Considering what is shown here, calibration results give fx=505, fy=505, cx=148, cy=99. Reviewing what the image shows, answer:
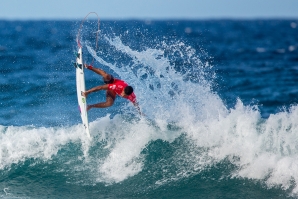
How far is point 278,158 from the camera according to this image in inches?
395

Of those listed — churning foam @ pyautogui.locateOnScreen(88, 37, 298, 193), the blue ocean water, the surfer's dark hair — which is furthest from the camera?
the surfer's dark hair

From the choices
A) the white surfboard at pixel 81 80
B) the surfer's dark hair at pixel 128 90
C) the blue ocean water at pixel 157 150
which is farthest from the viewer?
the white surfboard at pixel 81 80

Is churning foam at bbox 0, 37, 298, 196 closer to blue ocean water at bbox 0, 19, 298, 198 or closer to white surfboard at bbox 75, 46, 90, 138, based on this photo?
blue ocean water at bbox 0, 19, 298, 198

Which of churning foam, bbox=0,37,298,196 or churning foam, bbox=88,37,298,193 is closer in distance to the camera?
churning foam, bbox=88,37,298,193

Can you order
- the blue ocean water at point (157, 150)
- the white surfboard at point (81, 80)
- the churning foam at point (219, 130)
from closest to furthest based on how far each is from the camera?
the blue ocean water at point (157, 150)
the churning foam at point (219, 130)
the white surfboard at point (81, 80)

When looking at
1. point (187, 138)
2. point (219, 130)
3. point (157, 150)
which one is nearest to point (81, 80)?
point (157, 150)

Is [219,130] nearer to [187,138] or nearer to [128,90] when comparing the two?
[187,138]

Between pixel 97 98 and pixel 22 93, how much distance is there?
2606mm

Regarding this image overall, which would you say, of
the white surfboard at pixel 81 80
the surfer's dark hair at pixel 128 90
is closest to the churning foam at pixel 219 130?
the white surfboard at pixel 81 80

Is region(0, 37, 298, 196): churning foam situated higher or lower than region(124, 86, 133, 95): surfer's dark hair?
lower

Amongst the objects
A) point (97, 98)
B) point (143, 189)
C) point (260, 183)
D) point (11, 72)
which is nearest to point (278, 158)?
point (260, 183)

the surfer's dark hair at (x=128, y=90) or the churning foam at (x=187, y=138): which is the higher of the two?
the surfer's dark hair at (x=128, y=90)

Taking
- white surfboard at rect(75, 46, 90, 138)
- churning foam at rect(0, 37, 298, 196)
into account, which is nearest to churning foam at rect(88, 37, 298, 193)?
churning foam at rect(0, 37, 298, 196)

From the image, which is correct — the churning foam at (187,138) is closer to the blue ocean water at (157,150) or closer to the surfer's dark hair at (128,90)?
the blue ocean water at (157,150)
